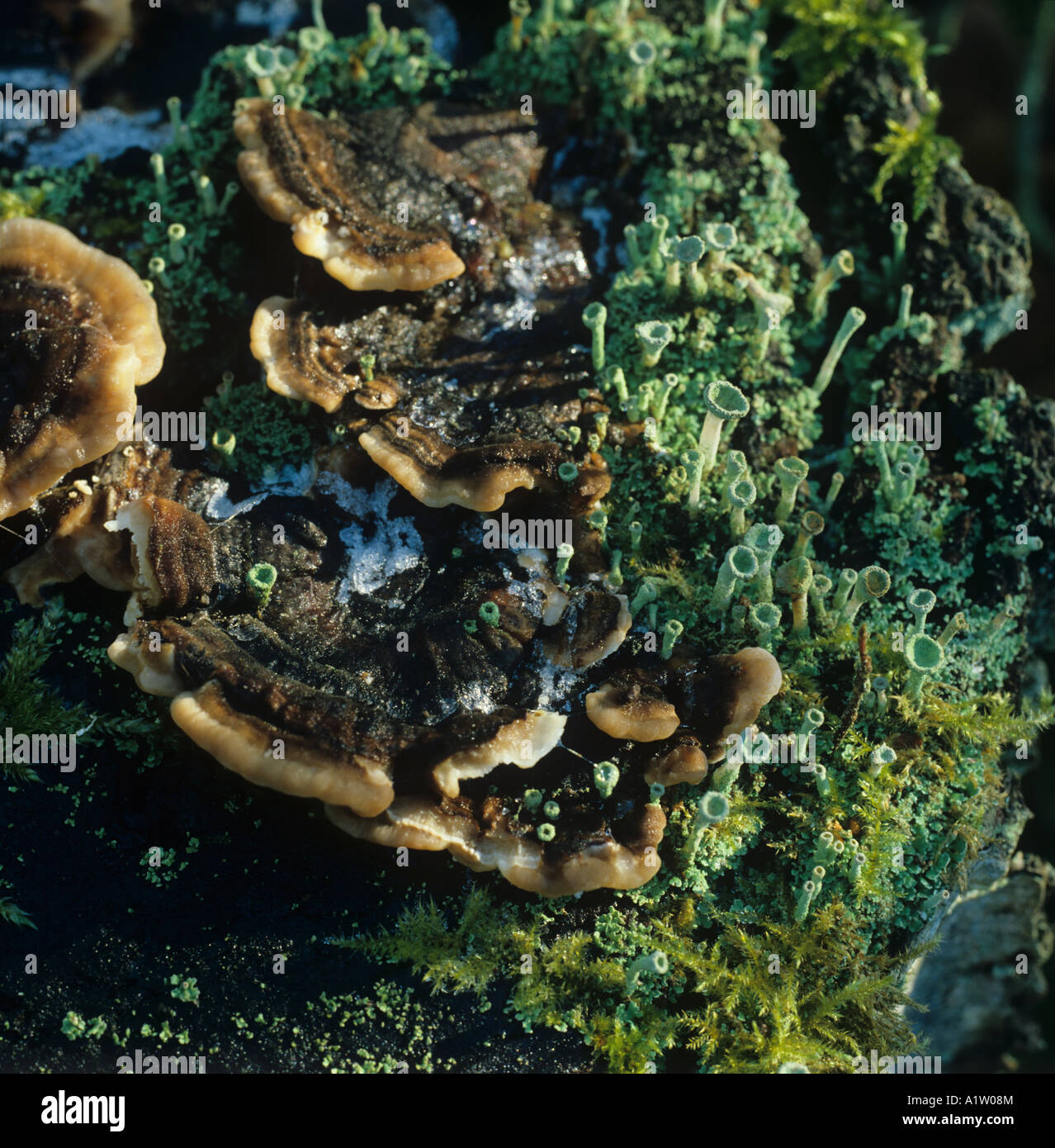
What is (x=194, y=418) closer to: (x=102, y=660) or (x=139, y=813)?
(x=102, y=660)

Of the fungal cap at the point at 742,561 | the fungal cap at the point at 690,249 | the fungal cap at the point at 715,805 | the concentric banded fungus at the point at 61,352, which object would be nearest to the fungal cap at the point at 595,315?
the fungal cap at the point at 690,249

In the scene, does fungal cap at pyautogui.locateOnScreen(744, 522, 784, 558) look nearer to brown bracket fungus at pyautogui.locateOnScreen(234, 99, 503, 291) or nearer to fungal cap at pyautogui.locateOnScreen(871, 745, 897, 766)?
fungal cap at pyautogui.locateOnScreen(871, 745, 897, 766)

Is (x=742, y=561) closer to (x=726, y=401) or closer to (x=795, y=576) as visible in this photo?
(x=795, y=576)

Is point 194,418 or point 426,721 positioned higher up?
point 194,418

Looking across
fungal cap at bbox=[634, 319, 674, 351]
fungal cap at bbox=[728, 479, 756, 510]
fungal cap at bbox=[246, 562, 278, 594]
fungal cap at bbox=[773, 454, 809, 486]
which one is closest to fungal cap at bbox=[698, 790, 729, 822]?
fungal cap at bbox=[728, 479, 756, 510]

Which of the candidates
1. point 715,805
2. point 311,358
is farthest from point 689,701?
point 311,358

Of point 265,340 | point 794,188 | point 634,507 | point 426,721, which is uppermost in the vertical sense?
point 794,188

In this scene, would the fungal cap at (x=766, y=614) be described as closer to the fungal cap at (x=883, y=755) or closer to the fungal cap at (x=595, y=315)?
the fungal cap at (x=883, y=755)
